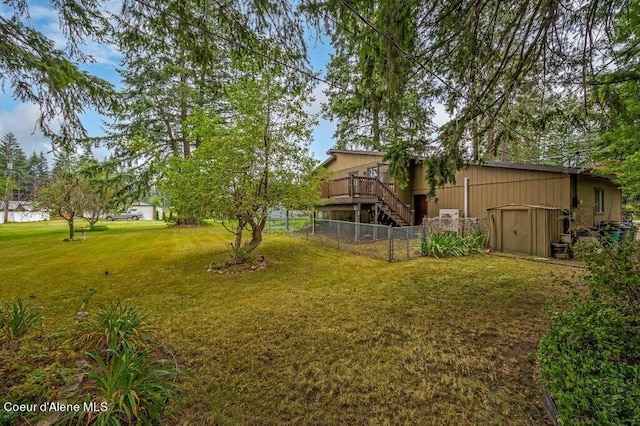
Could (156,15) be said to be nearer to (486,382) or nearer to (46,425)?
(46,425)

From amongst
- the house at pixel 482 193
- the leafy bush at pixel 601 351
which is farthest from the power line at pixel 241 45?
the leafy bush at pixel 601 351

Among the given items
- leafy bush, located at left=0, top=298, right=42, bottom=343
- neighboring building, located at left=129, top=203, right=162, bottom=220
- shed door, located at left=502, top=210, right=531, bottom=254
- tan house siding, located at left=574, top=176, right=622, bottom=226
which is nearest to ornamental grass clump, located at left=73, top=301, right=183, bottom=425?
leafy bush, located at left=0, top=298, right=42, bottom=343

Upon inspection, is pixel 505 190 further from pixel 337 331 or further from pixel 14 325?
pixel 14 325

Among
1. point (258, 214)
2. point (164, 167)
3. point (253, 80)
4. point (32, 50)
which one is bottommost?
point (258, 214)

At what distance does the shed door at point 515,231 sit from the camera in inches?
363

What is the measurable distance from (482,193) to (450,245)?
373 cm

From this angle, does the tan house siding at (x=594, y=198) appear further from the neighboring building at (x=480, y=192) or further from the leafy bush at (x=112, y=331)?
the leafy bush at (x=112, y=331)

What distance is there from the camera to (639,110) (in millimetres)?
4848

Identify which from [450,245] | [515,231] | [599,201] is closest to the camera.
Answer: [450,245]

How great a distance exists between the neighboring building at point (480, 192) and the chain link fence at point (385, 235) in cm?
118

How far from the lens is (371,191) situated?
488 inches

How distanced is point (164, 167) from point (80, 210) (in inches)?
456

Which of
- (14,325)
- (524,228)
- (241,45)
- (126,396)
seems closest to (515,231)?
(524,228)

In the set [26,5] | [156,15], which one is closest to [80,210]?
[26,5]
